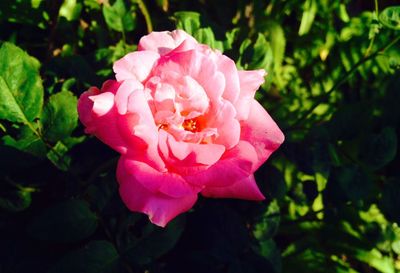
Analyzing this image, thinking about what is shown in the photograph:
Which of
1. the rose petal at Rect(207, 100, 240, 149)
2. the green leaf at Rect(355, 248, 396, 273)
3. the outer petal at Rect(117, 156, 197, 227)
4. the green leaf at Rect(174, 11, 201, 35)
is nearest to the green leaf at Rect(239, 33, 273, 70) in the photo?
the green leaf at Rect(174, 11, 201, 35)

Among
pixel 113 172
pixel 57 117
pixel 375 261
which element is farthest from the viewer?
pixel 375 261

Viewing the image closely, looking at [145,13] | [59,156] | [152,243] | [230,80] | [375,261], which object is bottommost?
[375,261]

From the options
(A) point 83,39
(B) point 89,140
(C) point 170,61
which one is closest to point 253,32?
(A) point 83,39

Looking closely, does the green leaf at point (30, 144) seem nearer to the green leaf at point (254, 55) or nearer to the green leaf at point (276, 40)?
the green leaf at point (254, 55)

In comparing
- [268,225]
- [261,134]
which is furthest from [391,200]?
[261,134]

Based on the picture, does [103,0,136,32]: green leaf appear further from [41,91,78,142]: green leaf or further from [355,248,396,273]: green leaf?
[355,248,396,273]: green leaf

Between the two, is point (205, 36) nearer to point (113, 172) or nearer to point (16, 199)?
point (113, 172)
